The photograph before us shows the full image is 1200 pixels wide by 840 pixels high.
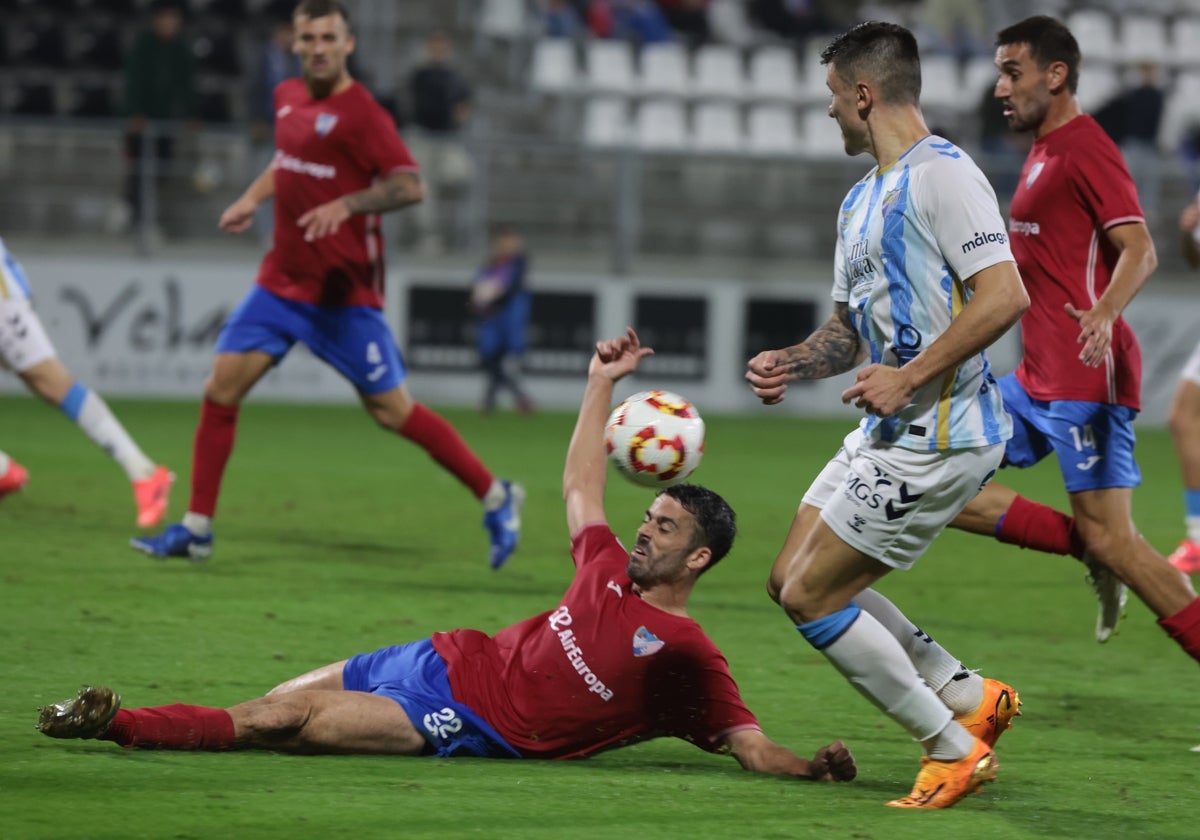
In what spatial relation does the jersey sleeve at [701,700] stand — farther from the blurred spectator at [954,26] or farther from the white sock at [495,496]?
the blurred spectator at [954,26]

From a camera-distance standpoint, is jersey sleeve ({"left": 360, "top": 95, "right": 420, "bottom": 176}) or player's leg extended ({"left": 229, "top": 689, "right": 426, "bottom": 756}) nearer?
player's leg extended ({"left": 229, "top": 689, "right": 426, "bottom": 756})

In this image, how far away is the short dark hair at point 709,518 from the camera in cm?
509

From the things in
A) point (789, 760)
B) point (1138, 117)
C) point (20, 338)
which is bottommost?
point (789, 760)

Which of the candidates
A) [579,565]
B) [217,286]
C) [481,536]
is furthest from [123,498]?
[217,286]

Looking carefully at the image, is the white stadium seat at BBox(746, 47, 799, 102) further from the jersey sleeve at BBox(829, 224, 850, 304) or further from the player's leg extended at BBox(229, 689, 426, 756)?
the player's leg extended at BBox(229, 689, 426, 756)

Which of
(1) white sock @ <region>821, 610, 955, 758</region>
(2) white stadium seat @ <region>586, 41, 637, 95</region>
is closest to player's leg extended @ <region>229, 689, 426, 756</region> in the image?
(1) white sock @ <region>821, 610, 955, 758</region>

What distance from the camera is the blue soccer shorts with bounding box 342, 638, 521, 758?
5121mm

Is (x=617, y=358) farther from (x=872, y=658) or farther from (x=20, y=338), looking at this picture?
(x=20, y=338)

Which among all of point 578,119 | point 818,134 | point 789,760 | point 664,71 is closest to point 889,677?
point 789,760

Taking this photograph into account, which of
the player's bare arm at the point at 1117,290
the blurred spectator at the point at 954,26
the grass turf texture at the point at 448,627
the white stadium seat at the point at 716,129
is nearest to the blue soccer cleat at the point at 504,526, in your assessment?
the grass turf texture at the point at 448,627

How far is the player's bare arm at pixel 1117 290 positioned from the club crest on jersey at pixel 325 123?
4.02 metres

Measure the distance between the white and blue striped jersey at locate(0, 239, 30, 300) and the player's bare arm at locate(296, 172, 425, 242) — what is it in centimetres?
187

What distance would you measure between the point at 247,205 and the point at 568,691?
4.31 metres

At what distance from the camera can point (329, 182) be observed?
28.4 feet
